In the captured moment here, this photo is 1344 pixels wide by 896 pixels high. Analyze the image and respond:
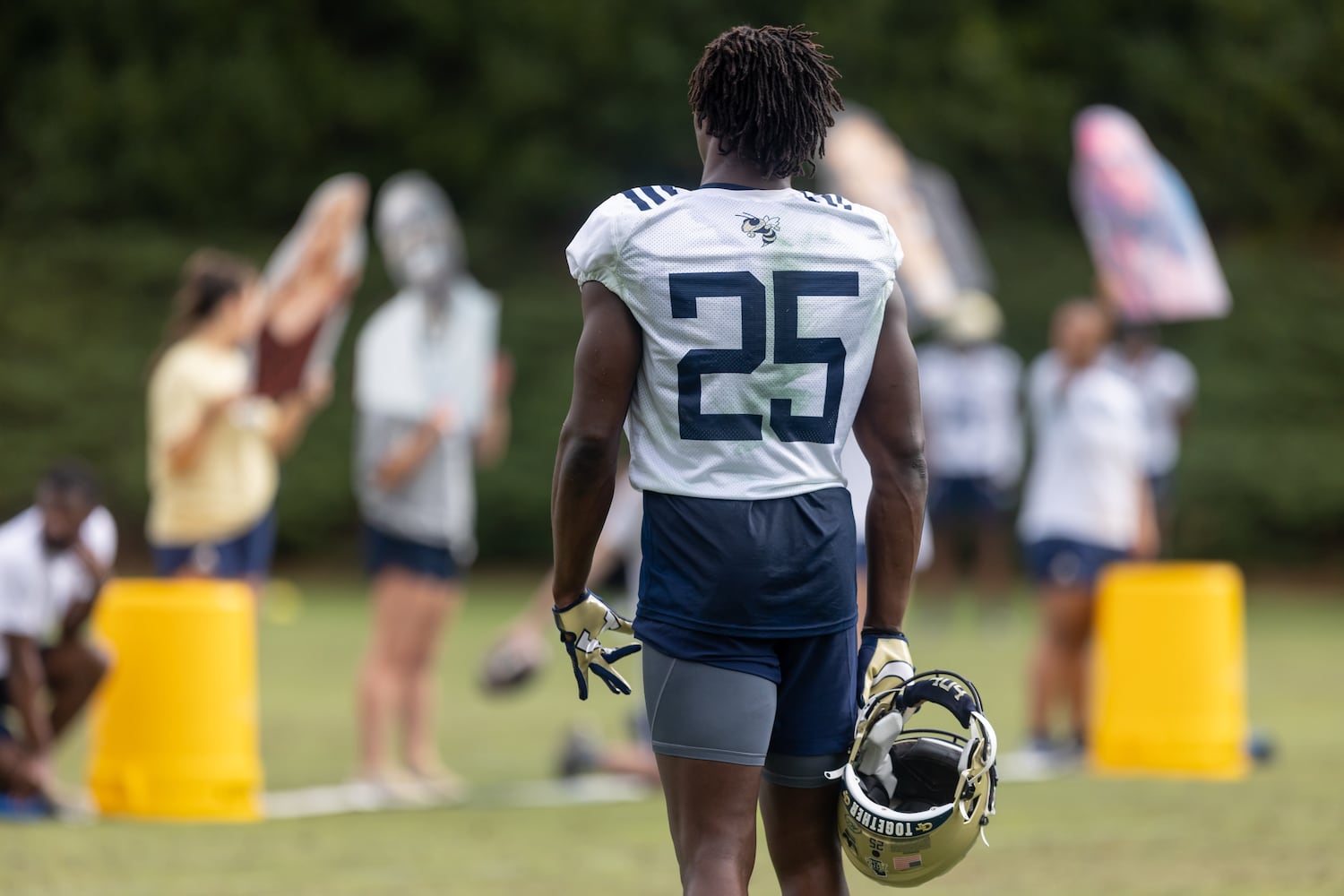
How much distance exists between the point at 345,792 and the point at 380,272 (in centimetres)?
1637

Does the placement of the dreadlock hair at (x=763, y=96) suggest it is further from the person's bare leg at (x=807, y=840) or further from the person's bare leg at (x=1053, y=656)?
the person's bare leg at (x=1053, y=656)

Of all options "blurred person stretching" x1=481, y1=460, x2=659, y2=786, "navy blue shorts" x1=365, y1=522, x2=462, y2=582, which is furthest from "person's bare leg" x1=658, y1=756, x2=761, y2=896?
"navy blue shorts" x1=365, y1=522, x2=462, y2=582

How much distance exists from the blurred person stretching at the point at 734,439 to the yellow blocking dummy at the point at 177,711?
4150 mm

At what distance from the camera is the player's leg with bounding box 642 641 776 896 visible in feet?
12.2

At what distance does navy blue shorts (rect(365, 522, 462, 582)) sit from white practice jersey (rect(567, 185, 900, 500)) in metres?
4.60

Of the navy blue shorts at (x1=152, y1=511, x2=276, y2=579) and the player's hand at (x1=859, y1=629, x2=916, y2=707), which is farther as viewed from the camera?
the navy blue shorts at (x1=152, y1=511, x2=276, y2=579)

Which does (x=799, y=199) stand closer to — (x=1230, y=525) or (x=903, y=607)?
(x=903, y=607)

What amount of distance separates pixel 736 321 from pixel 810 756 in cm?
86

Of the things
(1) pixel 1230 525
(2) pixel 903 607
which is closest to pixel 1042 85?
(1) pixel 1230 525

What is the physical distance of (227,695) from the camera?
777cm

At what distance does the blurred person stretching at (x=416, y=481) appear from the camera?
8211 millimetres

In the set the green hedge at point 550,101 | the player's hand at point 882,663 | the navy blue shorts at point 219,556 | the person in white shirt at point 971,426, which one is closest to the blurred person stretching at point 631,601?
the navy blue shorts at point 219,556

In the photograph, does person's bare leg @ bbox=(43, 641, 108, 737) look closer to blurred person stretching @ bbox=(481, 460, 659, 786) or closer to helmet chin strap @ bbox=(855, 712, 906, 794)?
blurred person stretching @ bbox=(481, 460, 659, 786)

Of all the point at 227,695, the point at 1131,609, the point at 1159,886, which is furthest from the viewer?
the point at 1131,609
